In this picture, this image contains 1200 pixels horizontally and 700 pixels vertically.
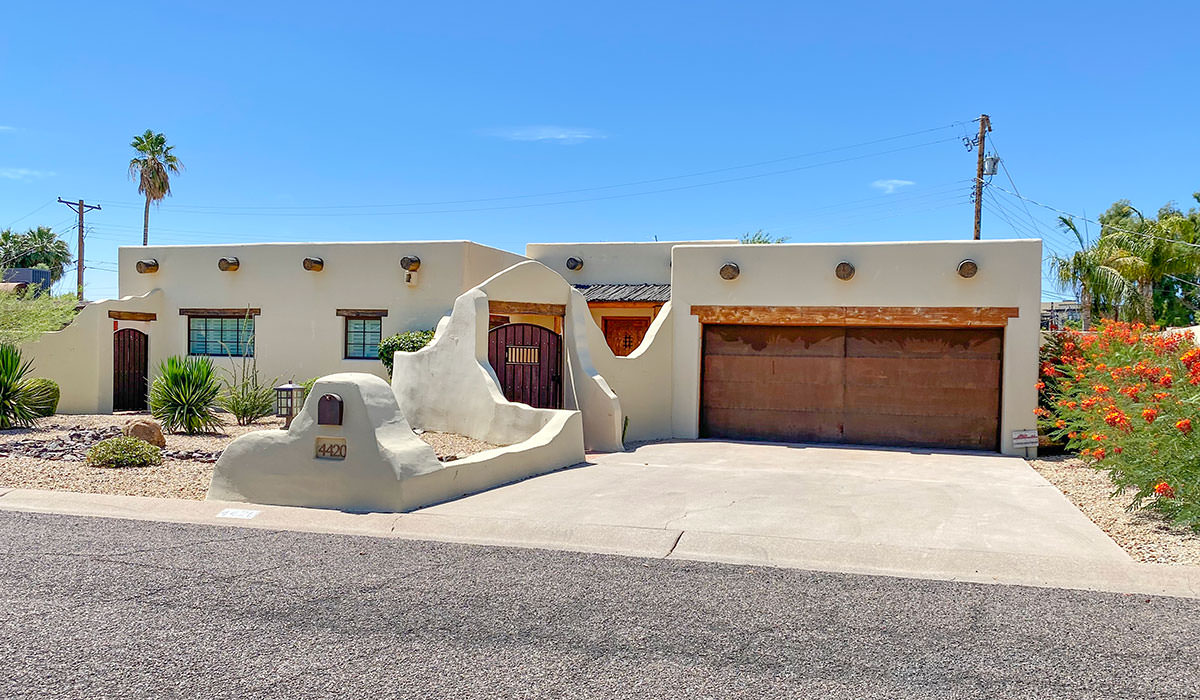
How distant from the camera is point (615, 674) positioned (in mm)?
4426

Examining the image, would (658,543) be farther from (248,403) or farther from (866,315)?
(248,403)

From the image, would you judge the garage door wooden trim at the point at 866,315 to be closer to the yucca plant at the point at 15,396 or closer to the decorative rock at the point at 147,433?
the decorative rock at the point at 147,433

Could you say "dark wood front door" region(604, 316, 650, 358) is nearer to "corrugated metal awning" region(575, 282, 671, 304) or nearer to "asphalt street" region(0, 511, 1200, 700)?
"corrugated metal awning" region(575, 282, 671, 304)

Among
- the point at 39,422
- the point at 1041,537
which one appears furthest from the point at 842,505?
the point at 39,422

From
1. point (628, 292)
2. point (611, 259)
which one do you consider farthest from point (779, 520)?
point (611, 259)

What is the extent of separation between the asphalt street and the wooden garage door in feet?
30.0

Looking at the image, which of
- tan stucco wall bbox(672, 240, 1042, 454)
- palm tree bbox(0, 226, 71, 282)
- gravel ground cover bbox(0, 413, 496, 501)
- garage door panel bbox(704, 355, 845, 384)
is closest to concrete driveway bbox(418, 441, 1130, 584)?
tan stucco wall bbox(672, 240, 1042, 454)

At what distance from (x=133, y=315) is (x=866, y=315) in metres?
14.7

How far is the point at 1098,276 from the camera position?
22547 millimetres

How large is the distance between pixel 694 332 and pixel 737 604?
10.3 metres

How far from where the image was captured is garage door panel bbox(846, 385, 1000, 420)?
14688 mm

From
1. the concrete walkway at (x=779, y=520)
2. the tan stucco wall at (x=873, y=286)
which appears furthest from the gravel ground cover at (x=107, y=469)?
the tan stucco wall at (x=873, y=286)

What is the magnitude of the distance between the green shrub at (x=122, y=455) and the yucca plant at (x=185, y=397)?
246 centimetres

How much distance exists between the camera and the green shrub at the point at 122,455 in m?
10.5
